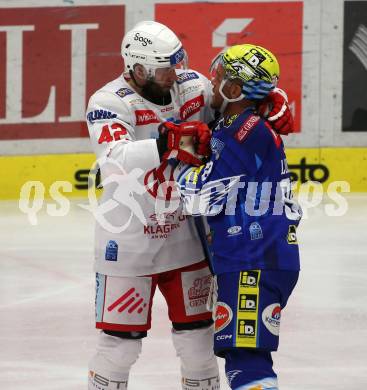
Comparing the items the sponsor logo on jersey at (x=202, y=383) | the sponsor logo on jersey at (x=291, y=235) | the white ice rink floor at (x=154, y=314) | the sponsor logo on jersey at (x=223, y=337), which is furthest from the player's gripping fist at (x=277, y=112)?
the white ice rink floor at (x=154, y=314)

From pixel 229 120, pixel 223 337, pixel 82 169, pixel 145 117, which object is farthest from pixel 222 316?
pixel 82 169

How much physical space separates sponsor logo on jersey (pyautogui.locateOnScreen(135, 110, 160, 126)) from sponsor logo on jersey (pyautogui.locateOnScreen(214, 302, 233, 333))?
2.39 feet

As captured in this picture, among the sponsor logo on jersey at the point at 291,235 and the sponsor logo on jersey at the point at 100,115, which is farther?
the sponsor logo on jersey at the point at 100,115

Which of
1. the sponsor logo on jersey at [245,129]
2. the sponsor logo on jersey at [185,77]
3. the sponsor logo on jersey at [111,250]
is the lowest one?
the sponsor logo on jersey at [111,250]

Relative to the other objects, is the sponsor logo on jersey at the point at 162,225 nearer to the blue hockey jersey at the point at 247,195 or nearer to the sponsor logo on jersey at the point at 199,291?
the sponsor logo on jersey at the point at 199,291

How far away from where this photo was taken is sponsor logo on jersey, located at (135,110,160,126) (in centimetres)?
454

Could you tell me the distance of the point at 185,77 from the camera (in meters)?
4.73

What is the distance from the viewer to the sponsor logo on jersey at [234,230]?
4211 millimetres

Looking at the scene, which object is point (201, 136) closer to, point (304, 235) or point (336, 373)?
point (336, 373)

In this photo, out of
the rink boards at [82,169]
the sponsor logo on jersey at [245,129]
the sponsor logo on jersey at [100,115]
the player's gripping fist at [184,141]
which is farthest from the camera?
the rink boards at [82,169]

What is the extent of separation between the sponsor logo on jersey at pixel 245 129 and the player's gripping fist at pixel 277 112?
0.41 feet

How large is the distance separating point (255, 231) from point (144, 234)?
550 mm

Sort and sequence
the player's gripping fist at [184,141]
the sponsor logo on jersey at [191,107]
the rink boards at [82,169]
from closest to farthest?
the player's gripping fist at [184,141] < the sponsor logo on jersey at [191,107] < the rink boards at [82,169]

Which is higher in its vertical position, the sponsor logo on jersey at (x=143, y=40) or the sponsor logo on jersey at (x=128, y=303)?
the sponsor logo on jersey at (x=143, y=40)
